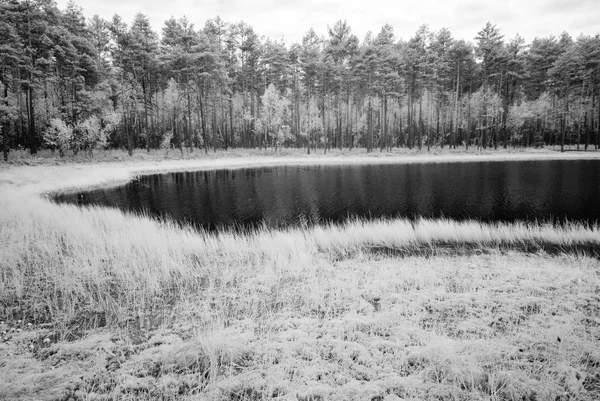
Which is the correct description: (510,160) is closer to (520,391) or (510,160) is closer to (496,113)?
(496,113)

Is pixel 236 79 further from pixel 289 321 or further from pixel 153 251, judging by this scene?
pixel 289 321

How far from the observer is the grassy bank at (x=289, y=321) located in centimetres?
301

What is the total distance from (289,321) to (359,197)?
1388cm

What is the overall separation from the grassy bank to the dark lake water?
527 centimetres

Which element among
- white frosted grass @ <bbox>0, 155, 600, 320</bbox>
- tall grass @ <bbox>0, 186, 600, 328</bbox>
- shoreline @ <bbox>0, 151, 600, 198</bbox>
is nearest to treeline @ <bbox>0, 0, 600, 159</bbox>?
shoreline @ <bbox>0, 151, 600, 198</bbox>

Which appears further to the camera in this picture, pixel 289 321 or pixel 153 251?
pixel 153 251

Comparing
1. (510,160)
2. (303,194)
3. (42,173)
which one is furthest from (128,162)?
(510,160)

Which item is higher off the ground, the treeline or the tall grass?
the treeline

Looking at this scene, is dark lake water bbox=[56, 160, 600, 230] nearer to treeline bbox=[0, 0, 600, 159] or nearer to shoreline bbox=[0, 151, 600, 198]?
shoreline bbox=[0, 151, 600, 198]

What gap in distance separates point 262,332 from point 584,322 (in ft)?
14.4

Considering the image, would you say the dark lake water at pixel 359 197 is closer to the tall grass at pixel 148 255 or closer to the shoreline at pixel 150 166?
the shoreline at pixel 150 166

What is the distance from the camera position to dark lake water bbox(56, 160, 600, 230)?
13.5m

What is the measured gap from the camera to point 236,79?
5284 centimetres

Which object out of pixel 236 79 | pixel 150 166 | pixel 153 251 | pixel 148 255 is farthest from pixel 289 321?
pixel 236 79
